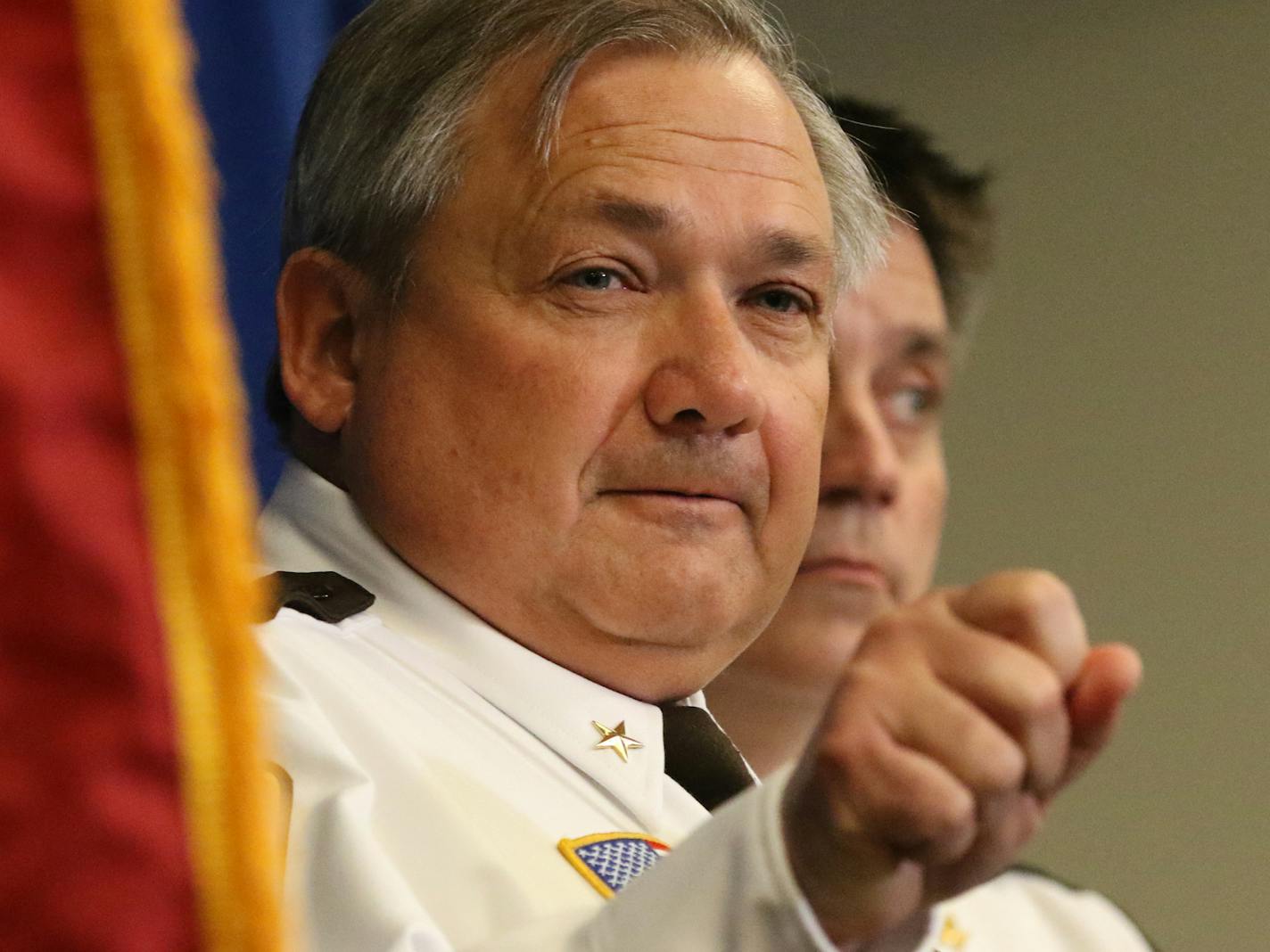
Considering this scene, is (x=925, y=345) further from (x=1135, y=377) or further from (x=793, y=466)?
(x=1135, y=377)

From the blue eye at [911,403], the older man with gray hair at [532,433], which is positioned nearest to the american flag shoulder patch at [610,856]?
the older man with gray hair at [532,433]

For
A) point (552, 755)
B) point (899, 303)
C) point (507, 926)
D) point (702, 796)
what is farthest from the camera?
point (899, 303)

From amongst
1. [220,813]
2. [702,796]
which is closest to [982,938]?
[702,796]

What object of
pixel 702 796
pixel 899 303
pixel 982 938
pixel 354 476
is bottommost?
pixel 982 938

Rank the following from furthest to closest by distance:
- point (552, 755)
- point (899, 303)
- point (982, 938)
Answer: point (899, 303)
point (982, 938)
point (552, 755)

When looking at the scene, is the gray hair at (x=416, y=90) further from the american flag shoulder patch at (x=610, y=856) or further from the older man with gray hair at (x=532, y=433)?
the american flag shoulder patch at (x=610, y=856)

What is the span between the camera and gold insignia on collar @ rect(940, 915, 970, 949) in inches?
58.6

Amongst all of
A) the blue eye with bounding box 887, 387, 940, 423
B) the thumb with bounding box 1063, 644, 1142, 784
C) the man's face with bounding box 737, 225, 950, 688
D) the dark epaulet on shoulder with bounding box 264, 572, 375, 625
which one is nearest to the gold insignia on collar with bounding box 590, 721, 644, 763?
the dark epaulet on shoulder with bounding box 264, 572, 375, 625

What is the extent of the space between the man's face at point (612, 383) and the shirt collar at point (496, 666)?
0.02 metres

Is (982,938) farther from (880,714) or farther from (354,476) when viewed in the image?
(880,714)

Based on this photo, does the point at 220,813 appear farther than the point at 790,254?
No

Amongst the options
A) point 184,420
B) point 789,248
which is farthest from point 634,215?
point 184,420

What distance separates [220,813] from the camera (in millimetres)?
484

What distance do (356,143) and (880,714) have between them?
938 mm
